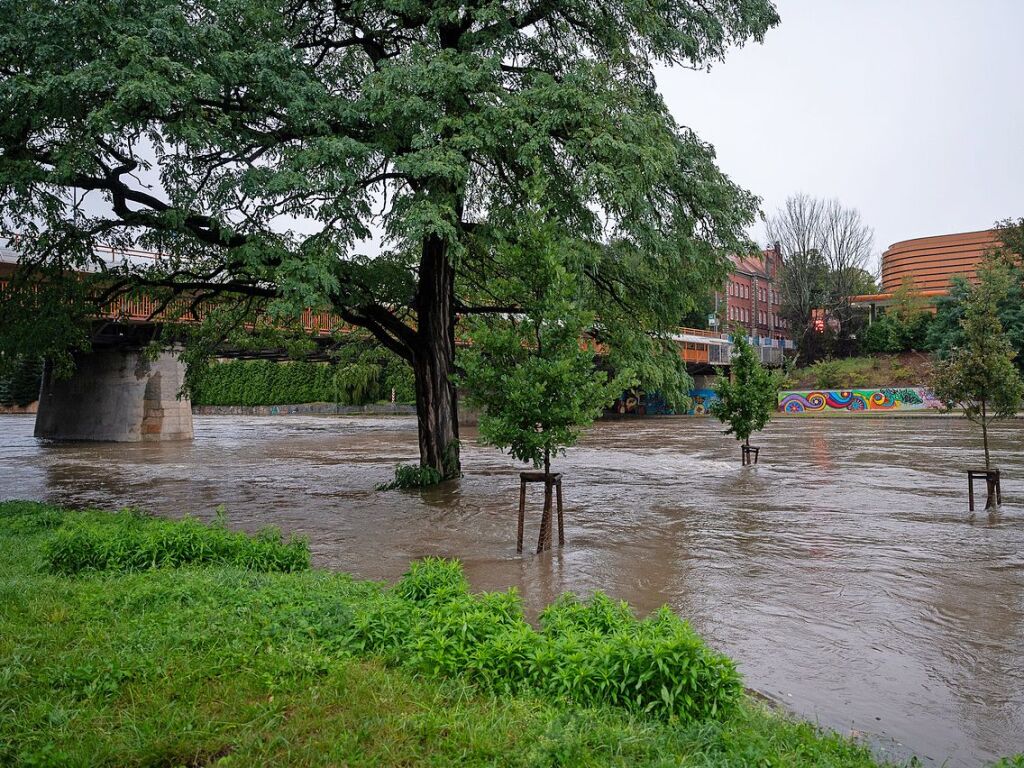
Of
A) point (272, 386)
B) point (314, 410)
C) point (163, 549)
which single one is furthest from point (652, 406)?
point (163, 549)

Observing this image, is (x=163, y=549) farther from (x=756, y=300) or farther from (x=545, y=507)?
(x=756, y=300)

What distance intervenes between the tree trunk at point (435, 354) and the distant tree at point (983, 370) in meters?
9.30

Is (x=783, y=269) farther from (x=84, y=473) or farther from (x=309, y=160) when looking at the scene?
(x=309, y=160)

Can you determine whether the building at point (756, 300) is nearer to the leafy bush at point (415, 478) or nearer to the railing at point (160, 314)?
the railing at point (160, 314)

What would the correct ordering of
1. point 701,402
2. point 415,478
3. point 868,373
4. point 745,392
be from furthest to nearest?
point 701,402, point 868,373, point 745,392, point 415,478

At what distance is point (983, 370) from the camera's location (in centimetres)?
1341

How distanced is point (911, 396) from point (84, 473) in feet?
155

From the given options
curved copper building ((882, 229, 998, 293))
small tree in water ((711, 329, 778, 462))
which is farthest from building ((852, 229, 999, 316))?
small tree in water ((711, 329, 778, 462))

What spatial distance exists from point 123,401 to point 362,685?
35809mm

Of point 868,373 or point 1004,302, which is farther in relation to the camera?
point 868,373

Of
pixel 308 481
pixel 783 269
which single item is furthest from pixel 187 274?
pixel 783 269

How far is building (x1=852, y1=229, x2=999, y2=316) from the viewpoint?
6238cm

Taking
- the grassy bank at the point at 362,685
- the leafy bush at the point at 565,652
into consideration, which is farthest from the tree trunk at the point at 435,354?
the leafy bush at the point at 565,652

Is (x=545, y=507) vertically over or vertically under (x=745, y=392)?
under
